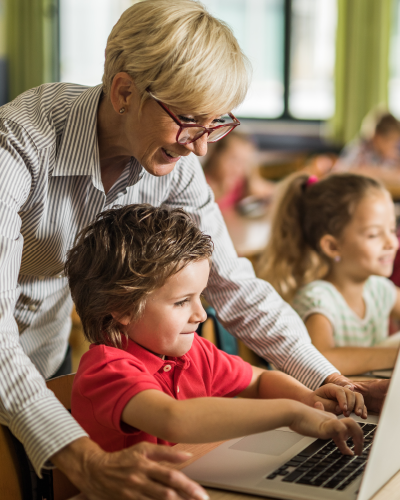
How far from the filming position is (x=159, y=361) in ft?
3.16

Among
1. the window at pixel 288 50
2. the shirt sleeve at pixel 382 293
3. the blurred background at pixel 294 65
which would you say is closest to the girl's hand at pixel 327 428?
the shirt sleeve at pixel 382 293

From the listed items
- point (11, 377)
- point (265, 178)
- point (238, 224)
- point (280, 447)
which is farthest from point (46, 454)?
point (265, 178)

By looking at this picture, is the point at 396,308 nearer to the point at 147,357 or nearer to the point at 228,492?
the point at 147,357

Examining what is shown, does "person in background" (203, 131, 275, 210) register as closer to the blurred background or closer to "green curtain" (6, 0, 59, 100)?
the blurred background

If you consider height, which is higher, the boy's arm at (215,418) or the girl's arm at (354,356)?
the boy's arm at (215,418)

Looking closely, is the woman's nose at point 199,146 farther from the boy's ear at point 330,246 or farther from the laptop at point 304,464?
the boy's ear at point 330,246

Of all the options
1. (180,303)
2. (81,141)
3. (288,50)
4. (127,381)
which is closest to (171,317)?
(180,303)

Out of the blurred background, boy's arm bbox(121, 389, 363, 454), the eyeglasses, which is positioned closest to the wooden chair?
boy's arm bbox(121, 389, 363, 454)

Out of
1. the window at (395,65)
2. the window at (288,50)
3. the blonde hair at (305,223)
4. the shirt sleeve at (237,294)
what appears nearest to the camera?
the shirt sleeve at (237,294)

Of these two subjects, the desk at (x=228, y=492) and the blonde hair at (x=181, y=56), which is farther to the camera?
the blonde hair at (x=181, y=56)

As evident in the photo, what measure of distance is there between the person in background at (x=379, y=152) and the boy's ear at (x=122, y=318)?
4.11m

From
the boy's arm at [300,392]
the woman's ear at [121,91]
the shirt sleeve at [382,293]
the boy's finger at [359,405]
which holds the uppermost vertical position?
the woman's ear at [121,91]

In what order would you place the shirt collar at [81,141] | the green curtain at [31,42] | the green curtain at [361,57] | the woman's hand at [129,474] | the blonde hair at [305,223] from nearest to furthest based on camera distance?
the woman's hand at [129,474] → the shirt collar at [81,141] → the blonde hair at [305,223] → the green curtain at [361,57] → the green curtain at [31,42]

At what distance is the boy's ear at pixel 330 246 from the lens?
69.2 inches
